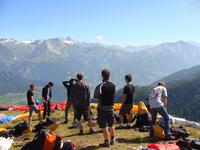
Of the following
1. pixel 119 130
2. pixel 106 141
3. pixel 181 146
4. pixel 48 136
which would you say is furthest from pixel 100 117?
pixel 119 130

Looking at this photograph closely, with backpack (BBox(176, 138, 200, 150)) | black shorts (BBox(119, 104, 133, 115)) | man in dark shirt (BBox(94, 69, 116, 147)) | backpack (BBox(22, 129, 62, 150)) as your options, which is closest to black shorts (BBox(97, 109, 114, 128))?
man in dark shirt (BBox(94, 69, 116, 147))

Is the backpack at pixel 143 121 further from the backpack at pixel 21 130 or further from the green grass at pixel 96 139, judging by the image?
the backpack at pixel 21 130

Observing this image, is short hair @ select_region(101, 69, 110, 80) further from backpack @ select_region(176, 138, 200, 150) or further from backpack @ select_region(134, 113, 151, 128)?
backpack @ select_region(134, 113, 151, 128)

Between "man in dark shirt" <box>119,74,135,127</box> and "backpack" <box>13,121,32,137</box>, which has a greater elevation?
"man in dark shirt" <box>119,74,135,127</box>

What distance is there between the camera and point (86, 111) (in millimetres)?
16844

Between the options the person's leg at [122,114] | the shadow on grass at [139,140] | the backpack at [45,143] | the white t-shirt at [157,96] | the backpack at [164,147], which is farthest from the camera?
the person's leg at [122,114]

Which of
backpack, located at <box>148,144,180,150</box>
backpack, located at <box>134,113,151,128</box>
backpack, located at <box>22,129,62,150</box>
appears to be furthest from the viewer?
backpack, located at <box>134,113,151,128</box>

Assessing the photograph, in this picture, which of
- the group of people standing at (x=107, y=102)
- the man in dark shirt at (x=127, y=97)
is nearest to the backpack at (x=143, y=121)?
the man in dark shirt at (x=127, y=97)

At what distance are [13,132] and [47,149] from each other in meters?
6.60

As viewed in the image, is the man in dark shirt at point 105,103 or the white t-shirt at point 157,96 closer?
the man in dark shirt at point 105,103

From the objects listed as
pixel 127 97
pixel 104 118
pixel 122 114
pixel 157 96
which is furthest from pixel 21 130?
pixel 157 96

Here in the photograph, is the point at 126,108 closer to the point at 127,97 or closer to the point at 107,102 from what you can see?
the point at 127,97

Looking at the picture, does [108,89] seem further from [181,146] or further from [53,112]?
[53,112]

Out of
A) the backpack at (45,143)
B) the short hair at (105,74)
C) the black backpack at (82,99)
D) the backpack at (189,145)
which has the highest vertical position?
the short hair at (105,74)
